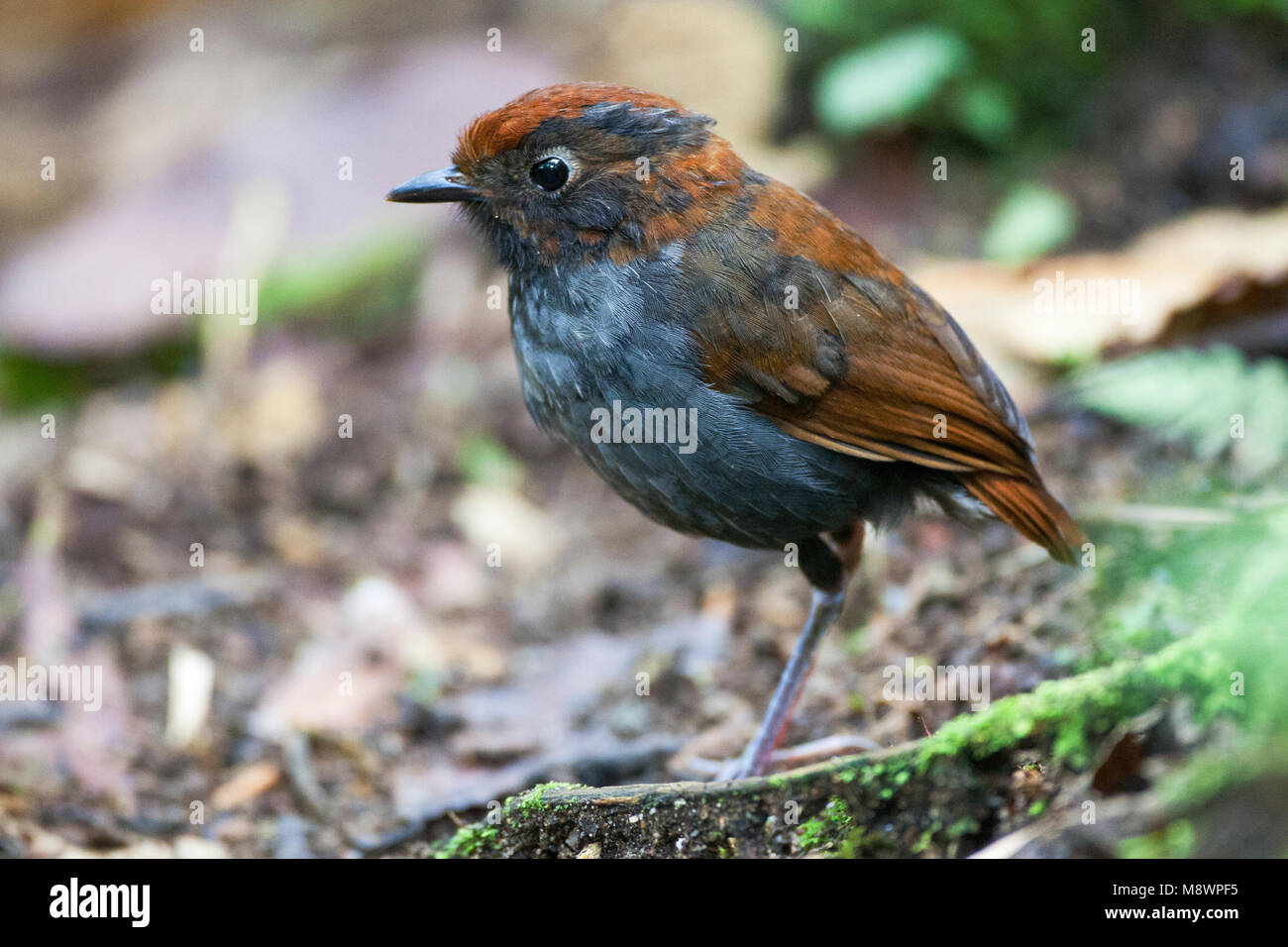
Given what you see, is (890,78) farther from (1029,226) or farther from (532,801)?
(532,801)

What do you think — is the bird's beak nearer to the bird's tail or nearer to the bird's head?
the bird's head

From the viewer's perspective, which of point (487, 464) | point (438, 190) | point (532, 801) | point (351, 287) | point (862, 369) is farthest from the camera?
point (351, 287)

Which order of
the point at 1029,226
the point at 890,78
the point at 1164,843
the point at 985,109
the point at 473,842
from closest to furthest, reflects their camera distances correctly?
1. the point at 1164,843
2. the point at 473,842
3. the point at 1029,226
4. the point at 890,78
5. the point at 985,109

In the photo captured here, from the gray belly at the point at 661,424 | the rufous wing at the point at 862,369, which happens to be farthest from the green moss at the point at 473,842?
the rufous wing at the point at 862,369

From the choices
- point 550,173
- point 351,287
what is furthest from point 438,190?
point 351,287

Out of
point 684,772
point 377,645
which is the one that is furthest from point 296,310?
point 684,772

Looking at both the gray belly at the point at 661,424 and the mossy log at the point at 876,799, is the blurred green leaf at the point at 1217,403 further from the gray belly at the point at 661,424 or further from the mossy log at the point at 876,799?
the mossy log at the point at 876,799
